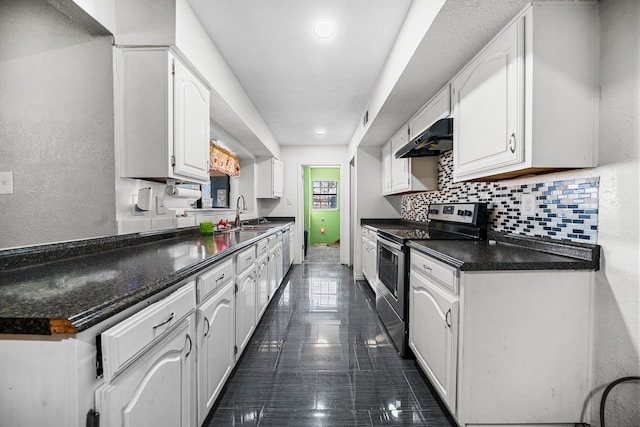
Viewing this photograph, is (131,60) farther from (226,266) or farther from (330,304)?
(330,304)

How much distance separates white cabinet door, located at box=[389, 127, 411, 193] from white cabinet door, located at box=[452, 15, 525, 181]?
1142 mm

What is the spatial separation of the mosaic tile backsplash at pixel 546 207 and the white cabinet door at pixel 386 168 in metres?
1.32

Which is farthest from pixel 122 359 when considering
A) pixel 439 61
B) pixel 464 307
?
pixel 439 61

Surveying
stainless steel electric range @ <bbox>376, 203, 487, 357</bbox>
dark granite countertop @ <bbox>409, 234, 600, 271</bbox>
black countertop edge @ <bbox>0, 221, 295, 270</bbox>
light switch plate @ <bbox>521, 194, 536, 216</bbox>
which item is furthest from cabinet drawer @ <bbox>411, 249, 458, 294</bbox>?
black countertop edge @ <bbox>0, 221, 295, 270</bbox>

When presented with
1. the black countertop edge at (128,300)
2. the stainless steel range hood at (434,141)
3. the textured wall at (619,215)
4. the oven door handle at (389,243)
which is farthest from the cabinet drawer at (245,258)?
the textured wall at (619,215)

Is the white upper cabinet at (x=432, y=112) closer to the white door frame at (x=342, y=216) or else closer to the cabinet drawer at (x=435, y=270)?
the cabinet drawer at (x=435, y=270)

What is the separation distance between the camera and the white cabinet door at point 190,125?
1.75 meters

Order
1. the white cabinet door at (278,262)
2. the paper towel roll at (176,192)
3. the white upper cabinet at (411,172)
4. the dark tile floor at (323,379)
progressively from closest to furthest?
1. the dark tile floor at (323,379)
2. the paper towel roll at (176,192)
3. the white upper cabinet at (411,172)
4. the white cabinet door at (278,262)

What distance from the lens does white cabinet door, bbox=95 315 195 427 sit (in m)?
0.71

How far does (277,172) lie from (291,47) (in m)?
2.81

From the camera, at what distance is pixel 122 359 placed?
0.73m

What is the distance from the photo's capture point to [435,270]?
5.11ft

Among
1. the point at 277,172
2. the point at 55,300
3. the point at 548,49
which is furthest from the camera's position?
the point at 277,172

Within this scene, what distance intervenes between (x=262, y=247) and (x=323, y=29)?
71.1 inches
